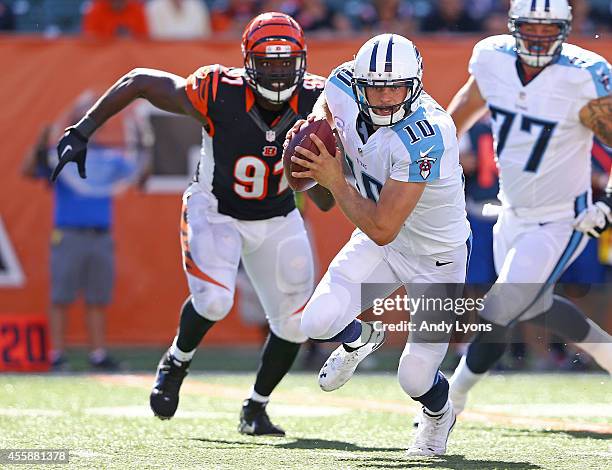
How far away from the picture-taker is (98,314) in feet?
27.5

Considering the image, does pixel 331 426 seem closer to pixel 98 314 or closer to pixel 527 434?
pixel 527 434

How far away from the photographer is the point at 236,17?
392 inches

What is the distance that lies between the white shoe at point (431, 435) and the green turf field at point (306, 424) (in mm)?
57

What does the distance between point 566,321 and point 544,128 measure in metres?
0.91

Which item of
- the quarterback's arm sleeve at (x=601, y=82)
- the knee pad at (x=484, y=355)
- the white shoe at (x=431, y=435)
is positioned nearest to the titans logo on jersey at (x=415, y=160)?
the white shoe at (x=431, y=435)

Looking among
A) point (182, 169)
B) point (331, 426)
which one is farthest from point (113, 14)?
point (331, 426)

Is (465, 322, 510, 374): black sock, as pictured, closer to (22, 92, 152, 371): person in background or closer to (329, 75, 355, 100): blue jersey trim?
(329, 75, 355, 100): blue jersey trim

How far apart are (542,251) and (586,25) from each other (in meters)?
4.95

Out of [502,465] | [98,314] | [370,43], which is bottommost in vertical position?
[98,314]

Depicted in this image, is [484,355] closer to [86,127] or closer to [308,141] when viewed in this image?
[308,141]

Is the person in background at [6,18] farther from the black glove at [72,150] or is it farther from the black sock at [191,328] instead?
the black sock at [191,328]

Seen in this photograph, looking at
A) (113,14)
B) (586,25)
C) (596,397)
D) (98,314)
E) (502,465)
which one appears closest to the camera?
(502,465)

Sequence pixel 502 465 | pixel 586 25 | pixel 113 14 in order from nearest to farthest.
Answer: pixel 502 465, pixel 113 14, pixel 586 25

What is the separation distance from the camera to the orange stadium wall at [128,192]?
8.77m
